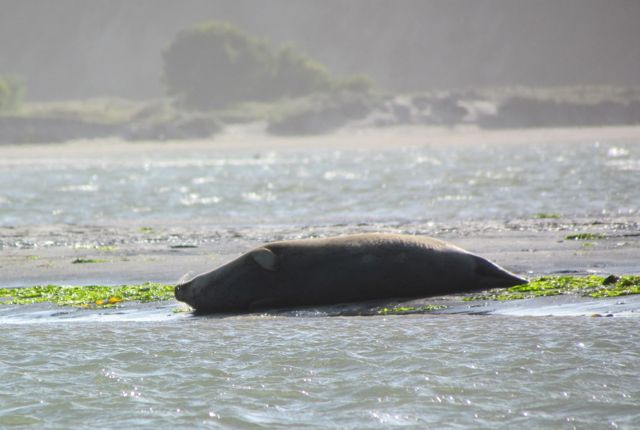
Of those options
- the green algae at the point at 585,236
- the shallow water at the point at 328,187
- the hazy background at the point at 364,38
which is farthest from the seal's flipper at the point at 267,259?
the hazy background at the point at 364,38

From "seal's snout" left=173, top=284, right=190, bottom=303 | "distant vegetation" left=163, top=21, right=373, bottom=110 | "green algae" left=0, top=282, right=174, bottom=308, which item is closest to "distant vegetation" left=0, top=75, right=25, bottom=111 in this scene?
"distant vegetation" left=163, top=21, right=373, bottom=110

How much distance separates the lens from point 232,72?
77.8m

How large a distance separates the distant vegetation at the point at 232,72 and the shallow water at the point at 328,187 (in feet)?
92.4

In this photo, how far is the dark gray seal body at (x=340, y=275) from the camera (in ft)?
29.3

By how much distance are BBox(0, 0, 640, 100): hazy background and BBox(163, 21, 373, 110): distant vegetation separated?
43345 millimetres

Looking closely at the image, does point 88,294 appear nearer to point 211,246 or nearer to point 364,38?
point 211,246

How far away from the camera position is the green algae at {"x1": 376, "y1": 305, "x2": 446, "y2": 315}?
8641mm

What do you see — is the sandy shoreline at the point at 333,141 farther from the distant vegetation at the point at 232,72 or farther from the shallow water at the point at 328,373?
the shallow water at the point at 328,373

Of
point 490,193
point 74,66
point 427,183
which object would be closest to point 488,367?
point 490,193

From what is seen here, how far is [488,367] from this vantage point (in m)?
6.88

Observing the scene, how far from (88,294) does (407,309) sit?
2.85 m

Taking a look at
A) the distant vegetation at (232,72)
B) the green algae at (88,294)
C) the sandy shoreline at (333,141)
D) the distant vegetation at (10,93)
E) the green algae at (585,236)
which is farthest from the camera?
the distant vegetation at (232,72)

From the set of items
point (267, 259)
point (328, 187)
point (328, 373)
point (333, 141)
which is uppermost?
point (333, 141)

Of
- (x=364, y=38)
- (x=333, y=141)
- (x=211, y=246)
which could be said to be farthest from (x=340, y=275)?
(x=364, y=38)
